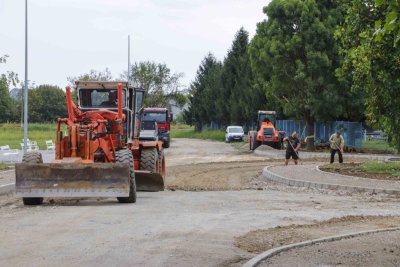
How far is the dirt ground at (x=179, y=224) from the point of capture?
9.43 meters

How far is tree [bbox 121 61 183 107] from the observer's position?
90312mm

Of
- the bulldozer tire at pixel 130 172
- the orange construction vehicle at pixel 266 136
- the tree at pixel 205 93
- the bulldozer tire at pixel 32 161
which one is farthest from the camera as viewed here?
the tree at pixel 205 93

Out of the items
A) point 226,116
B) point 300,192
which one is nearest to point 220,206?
point 300,192

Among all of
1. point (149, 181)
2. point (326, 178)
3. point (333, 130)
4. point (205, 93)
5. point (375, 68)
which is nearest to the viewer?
point (149, 181)

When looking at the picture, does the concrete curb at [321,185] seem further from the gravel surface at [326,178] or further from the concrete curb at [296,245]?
the concrete curb at [296,245]

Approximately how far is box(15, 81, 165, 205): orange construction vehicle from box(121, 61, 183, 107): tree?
68511 mm

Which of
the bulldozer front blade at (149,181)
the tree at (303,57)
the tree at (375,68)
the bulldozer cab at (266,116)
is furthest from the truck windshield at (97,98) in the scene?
the bulldozer cab at (266,116)

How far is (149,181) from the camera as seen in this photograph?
760 inches

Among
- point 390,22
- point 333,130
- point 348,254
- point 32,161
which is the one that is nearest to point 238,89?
point 333,130

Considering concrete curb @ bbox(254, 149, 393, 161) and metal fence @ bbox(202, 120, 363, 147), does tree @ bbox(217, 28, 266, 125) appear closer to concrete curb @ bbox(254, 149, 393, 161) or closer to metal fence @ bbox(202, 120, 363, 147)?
metal fence @ bbox(202, 120, 363, 147)

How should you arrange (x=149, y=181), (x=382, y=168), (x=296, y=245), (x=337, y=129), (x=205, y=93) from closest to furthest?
(x=296, y=245), (x=149, y=181), (x=382, y=168), (x=337, y=129), (x=205, y=93)

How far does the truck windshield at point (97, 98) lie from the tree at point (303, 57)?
28.1 m

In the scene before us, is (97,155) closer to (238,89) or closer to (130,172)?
(130,172)

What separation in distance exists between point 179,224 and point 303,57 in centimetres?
3696
